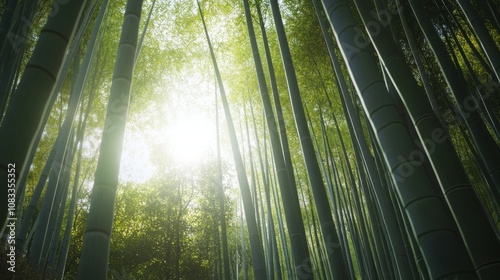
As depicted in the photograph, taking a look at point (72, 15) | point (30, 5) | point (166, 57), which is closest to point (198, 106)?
point (166, 57)

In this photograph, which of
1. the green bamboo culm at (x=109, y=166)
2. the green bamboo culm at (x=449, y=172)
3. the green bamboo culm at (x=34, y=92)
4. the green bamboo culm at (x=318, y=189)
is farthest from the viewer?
the green bamboo culm at (x=318, y=189)

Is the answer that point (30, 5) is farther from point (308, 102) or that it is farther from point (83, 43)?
point (308, 102)

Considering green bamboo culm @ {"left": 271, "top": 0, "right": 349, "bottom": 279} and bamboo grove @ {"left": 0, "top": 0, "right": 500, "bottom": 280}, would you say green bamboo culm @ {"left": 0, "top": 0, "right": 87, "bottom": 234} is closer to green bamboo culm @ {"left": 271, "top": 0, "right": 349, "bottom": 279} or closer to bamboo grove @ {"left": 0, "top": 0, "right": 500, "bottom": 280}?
bamboo grove @ {"left": 0, "top": 0, "right": 500, "bottom": 280}

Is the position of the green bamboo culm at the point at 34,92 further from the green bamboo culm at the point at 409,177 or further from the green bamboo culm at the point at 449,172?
the green bamboo culm at the point at 449,172

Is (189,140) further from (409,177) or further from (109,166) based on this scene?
(409,177)

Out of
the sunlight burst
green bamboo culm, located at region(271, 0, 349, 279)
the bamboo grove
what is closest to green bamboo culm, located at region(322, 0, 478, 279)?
the bamboo grove

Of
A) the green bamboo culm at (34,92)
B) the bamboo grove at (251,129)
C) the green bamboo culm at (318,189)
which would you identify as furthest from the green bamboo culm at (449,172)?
the green bamboo culm at (34,92)

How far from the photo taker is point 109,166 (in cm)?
103

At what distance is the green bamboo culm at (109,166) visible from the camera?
2.86 ft

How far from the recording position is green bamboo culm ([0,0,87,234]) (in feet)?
2.53

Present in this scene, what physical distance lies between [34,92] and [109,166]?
30 cm

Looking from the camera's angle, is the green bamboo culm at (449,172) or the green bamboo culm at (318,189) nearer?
the green bamboo culm at (449,172)

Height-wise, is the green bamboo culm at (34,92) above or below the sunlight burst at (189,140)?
below

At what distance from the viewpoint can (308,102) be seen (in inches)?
233
